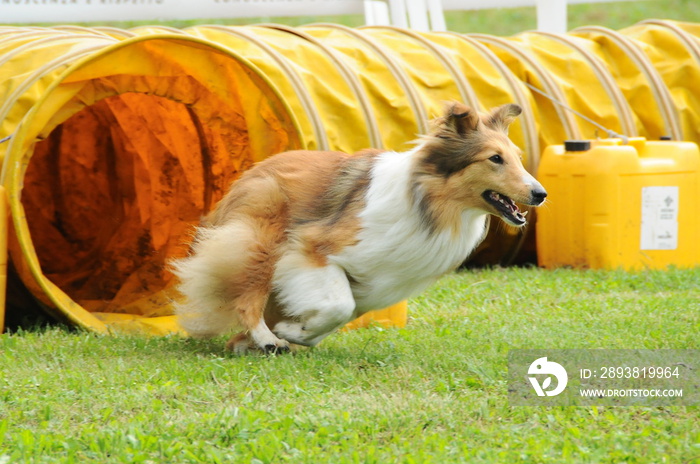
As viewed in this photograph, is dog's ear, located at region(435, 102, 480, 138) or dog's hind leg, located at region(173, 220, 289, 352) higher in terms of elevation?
dog's ear, located at region(435, 102, 480, 138)

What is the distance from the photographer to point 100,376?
4375mm

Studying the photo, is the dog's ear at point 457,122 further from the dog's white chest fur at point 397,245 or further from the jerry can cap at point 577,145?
the jerry can cap at point 577,145

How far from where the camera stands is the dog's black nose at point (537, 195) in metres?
A: 4.58

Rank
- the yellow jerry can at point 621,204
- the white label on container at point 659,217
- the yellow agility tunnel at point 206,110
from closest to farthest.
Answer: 1. the yellow agility tunnel at point 206,110
2. the yellow jerry can at point 621,204
3. the white label on container at point 659,217

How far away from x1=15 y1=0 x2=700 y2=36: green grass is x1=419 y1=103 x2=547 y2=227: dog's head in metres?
13.5

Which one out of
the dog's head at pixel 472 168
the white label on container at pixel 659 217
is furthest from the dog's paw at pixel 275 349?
the white label on container at pixel 659 217

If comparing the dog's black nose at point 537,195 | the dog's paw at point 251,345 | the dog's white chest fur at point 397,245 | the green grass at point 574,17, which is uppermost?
the dog's black nose at point 537,195

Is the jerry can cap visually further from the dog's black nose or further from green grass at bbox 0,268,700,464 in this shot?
the dog's black nose

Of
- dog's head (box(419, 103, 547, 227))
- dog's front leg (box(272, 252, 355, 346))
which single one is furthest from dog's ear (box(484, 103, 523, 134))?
dog's front leg (box(272, 252, 355, 346))

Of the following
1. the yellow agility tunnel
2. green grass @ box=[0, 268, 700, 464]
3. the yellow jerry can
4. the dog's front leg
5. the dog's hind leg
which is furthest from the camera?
→ the yellow jerry can

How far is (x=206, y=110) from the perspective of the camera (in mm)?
6059

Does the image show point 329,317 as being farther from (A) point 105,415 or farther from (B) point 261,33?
(B) point 261,33

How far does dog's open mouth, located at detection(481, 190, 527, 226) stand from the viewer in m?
4.68

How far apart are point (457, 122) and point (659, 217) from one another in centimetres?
362
